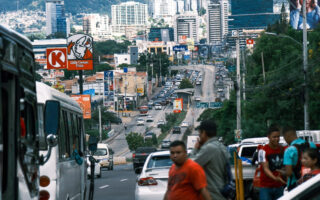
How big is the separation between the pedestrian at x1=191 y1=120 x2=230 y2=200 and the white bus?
173 centimetres

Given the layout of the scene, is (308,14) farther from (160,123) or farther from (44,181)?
(160,123)

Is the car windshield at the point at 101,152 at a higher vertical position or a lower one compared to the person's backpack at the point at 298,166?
lower

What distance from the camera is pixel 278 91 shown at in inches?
2156

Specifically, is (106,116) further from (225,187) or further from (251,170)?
(225,187)

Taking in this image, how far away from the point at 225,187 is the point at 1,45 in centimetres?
356

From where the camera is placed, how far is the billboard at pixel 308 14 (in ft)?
213

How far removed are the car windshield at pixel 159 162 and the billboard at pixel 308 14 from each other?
4872 centimetres

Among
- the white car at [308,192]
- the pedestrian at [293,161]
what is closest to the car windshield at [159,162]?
the pedestrian at [293,161]

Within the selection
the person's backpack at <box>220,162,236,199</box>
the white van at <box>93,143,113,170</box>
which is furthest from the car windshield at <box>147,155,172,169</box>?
the white van at <box>93,143,113,170</box>

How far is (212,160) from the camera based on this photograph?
29.6 feet

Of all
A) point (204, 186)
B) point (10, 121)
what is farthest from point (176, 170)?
point (10, 121)

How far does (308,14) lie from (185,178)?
62263mm

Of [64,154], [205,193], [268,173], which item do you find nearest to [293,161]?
[268,173]

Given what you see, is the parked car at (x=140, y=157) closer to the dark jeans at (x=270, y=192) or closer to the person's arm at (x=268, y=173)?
the dark jeans at (x=270, y=192)
